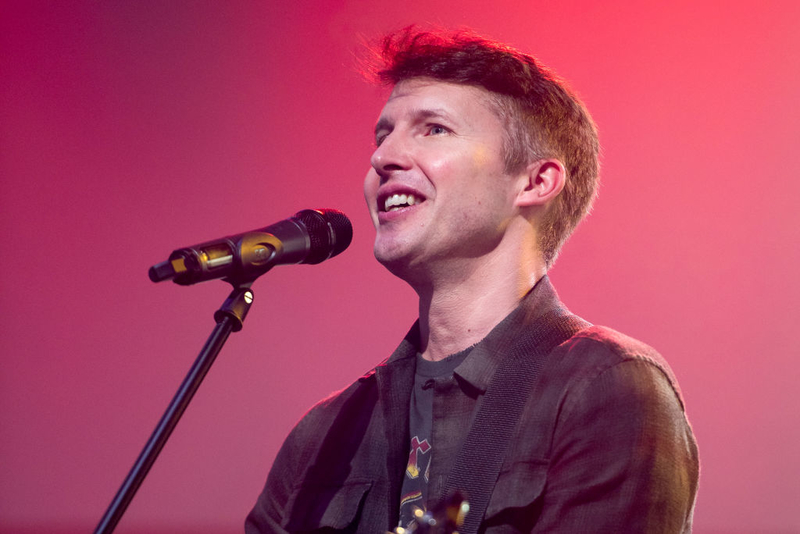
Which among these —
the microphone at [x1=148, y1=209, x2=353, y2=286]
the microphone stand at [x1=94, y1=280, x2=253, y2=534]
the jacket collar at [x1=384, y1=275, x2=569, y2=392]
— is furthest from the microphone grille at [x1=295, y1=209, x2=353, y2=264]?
the jacket collar at [x1=384, y1=275, x2=569, y2=392]

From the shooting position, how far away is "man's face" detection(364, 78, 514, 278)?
2002mm

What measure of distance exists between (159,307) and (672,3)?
2563mm

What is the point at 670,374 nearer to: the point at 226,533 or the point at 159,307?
the point at 226,533

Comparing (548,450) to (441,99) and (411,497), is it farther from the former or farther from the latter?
(441,99)

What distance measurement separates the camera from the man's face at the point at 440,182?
78.8 inches

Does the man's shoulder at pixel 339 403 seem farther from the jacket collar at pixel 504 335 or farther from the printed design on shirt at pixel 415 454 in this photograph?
the jacket collar at pixel 504 335

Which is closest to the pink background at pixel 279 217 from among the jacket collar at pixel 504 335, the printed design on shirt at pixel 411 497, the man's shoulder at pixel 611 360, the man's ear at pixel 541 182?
the man's ear at pixel 541 182

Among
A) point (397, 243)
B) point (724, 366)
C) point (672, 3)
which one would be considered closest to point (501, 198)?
point (397, 243)

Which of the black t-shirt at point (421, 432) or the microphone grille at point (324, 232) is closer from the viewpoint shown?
the microphone grille at point (324, 232)

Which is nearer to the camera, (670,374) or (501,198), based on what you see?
(670,374)

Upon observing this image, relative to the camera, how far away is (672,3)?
3.47 meters

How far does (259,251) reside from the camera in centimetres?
155

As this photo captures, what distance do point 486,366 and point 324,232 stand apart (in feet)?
→ 1.70

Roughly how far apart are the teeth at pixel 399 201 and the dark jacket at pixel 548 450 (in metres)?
0.38
